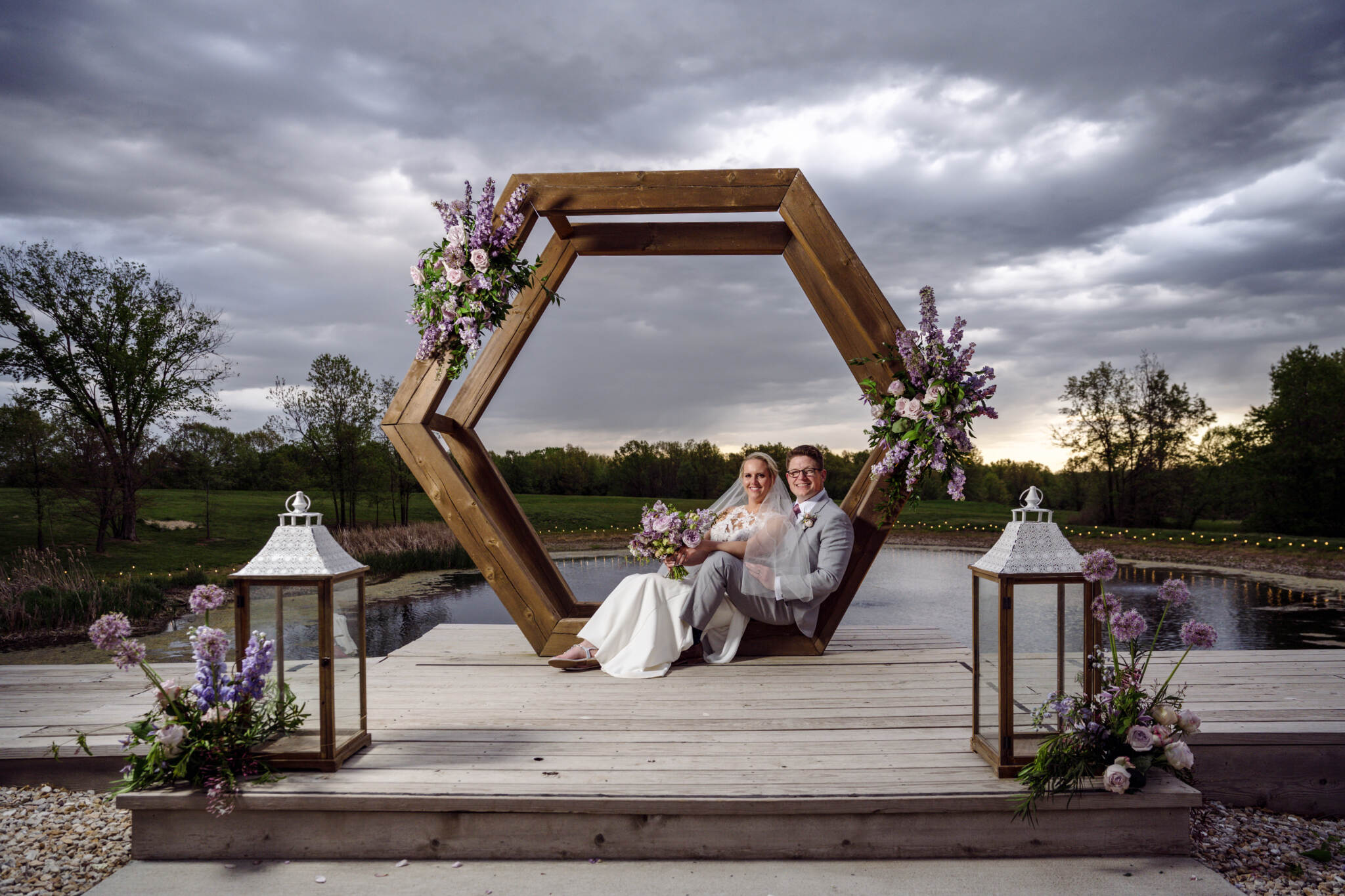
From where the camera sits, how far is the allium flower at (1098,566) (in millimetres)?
2301

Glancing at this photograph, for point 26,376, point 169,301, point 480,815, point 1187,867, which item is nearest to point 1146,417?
point 1187,867

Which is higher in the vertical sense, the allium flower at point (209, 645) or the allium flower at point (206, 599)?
the allium flower at point (206, 599)

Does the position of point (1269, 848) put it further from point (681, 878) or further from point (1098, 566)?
point (681, 878)

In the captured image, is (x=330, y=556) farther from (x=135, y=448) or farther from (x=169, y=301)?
(x=169, y=301)

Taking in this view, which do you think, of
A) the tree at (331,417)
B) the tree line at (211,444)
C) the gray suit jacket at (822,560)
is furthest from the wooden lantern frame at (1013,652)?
the tree at (331,417)

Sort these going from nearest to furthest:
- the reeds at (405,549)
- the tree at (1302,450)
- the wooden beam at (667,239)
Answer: the wooden beam at (667,239), the reeds at (405,549), the tree at (1302,450)

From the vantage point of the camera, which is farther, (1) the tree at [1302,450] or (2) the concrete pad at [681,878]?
(1) the tree at [1302,450]

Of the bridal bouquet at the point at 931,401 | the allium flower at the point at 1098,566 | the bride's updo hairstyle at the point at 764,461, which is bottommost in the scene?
the allium flower at the point at 1098,566

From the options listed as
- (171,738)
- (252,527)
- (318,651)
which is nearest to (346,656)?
(318,651)

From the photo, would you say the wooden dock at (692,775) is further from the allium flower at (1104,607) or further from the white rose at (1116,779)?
the allium flower at (1104,607)

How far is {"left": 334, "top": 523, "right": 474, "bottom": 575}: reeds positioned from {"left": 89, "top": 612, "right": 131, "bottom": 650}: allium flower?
24.7 ft

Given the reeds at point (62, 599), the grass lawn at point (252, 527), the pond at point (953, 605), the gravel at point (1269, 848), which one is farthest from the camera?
the grass lawn at point (252, 527)

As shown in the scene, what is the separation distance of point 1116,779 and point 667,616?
85.0 inches

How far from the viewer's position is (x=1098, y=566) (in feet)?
7.64
